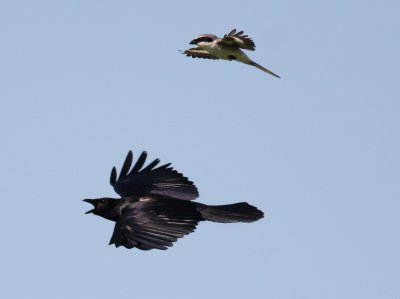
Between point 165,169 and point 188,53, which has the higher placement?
point 188,53

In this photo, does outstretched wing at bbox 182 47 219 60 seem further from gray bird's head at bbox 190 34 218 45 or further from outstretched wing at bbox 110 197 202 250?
outstretched wing at bbox 110 197 202 250

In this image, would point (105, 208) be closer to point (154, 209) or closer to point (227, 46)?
point (154, 209)

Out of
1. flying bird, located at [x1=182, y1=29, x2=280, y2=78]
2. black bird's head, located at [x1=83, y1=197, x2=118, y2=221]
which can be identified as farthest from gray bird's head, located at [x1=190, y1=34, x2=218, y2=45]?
black bird's head, located at [x1=83, y1=197, x2=118, y2=221]

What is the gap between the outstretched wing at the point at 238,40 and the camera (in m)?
28.4

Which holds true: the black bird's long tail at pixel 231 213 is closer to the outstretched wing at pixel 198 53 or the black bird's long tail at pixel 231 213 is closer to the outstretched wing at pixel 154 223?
the outstretched wing at pixel 154 223

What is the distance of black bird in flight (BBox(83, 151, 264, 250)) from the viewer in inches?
1046

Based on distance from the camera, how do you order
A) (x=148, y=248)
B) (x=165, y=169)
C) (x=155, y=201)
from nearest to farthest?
(x=148, y=248), (x=155, y=201), (x=165, y=169)

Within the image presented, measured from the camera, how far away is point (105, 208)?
28250 millimetres

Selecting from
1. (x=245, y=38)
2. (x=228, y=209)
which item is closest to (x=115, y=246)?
(x=228, y=209)

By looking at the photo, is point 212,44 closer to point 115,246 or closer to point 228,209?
point 228,209

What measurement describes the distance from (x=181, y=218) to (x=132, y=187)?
2.56 metres

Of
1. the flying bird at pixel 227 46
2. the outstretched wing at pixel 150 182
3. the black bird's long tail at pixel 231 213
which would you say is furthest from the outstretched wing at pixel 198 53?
the black bird's long tail at pixel 231 213

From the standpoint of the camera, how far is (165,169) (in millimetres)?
30062

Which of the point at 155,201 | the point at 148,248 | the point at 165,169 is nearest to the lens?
the point at 148,248
